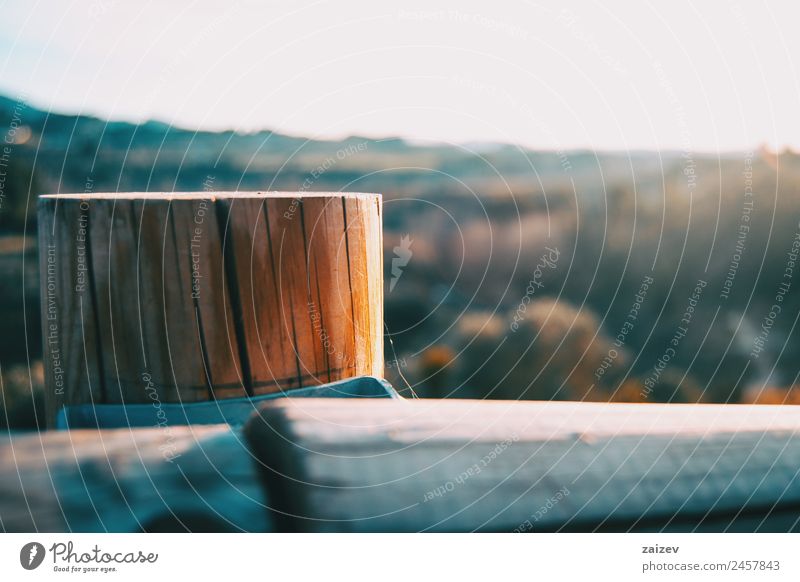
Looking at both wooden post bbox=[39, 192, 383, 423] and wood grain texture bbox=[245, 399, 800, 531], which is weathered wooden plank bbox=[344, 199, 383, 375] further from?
wood grain texture bbox=[245, 399, 800, 531]

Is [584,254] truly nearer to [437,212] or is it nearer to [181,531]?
[437,212]

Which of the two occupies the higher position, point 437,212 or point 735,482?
point 437,212

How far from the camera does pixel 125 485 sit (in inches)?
32.9

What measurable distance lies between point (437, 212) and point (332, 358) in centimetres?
532

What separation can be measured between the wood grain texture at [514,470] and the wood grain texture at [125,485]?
0.04m

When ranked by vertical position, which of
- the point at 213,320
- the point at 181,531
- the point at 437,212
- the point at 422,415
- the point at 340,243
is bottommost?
the point at 181,531

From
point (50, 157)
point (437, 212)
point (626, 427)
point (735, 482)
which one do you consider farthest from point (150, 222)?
point (437, 212)

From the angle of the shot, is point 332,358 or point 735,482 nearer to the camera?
point 735,482

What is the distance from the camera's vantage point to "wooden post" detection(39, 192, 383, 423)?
1125 millimetres

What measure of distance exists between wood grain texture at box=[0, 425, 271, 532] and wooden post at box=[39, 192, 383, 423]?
0.28m

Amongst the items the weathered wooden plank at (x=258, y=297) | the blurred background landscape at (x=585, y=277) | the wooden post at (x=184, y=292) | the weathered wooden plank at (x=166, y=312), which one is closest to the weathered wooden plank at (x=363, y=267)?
the wooden post at (x=184, y=292)

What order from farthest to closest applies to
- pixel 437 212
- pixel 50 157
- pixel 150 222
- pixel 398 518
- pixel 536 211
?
pixel 536 211 → pixel 437 212 → pixel 50 157 → pixel 150 222 → pixel 398 518

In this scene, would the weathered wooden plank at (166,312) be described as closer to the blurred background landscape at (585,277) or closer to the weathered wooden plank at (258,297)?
the weathered wooden plank at (258,297)

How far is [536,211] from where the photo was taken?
7.23 m
